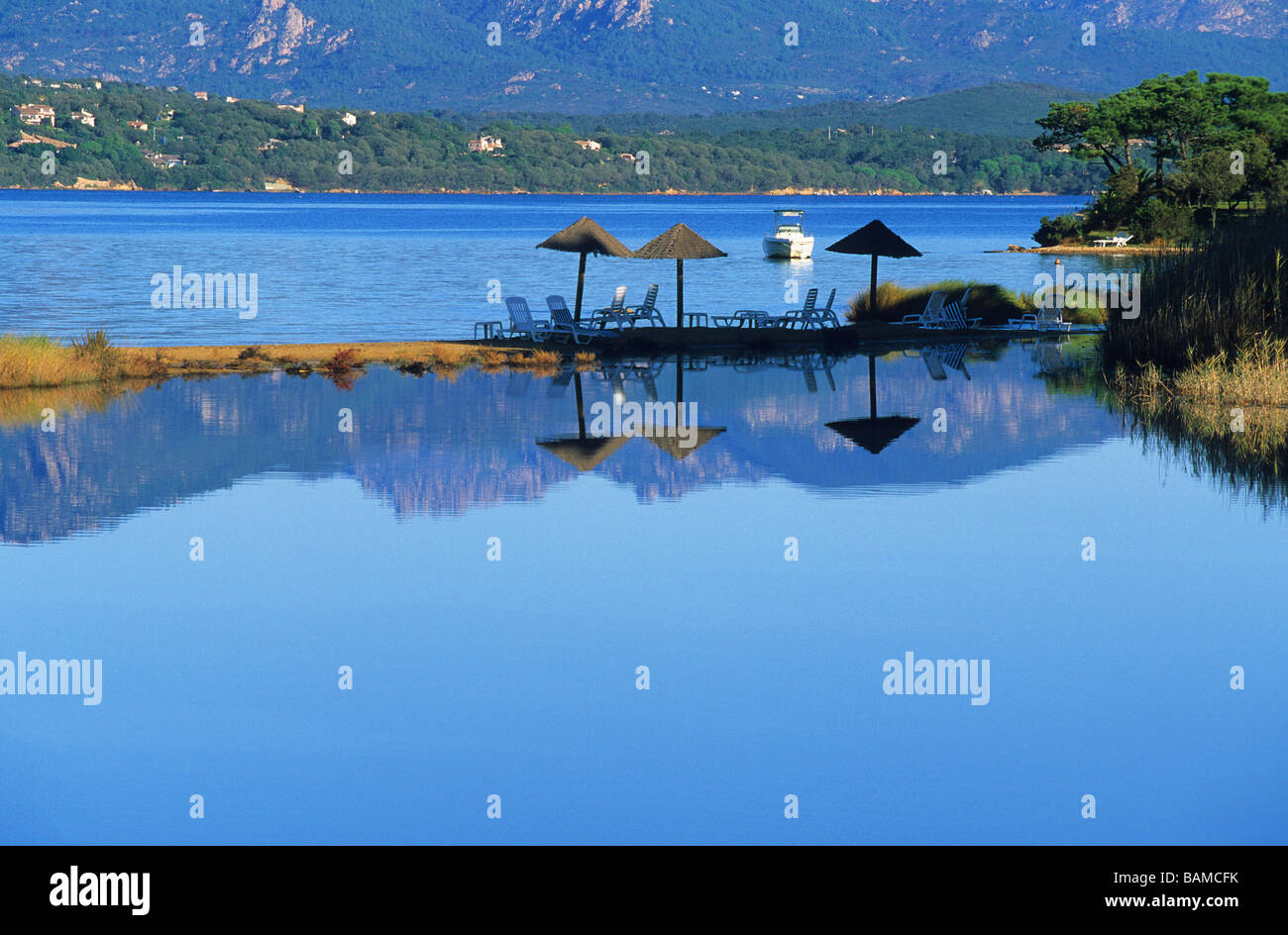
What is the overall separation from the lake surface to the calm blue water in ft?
61.5

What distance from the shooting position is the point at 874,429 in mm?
18625

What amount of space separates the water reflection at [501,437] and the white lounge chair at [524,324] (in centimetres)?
372

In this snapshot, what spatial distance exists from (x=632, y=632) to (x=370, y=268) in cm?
5460

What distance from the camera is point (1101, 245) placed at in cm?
7712

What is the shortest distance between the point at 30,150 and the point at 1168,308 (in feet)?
628

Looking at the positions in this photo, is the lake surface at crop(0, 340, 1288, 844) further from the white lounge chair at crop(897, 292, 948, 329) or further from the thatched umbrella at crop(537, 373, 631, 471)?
the white lounge chair at crop(897, 292, 948, 329)

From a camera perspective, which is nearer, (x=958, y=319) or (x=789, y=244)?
(x=958, y=319)

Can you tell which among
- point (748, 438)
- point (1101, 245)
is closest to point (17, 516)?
point (748, 438)

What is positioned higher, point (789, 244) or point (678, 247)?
point (789, 244)

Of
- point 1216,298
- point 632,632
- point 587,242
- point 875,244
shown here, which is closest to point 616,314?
point 587,242

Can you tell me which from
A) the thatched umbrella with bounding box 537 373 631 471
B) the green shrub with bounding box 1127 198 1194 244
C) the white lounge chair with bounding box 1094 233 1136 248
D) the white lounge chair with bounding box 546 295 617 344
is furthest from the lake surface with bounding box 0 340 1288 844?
the white lounge chair with bounding box 1094 233 1136 248

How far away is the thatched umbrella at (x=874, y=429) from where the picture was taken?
693 inches

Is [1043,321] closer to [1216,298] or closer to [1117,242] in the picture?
[1216,298]

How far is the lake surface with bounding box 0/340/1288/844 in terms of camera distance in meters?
7.26
